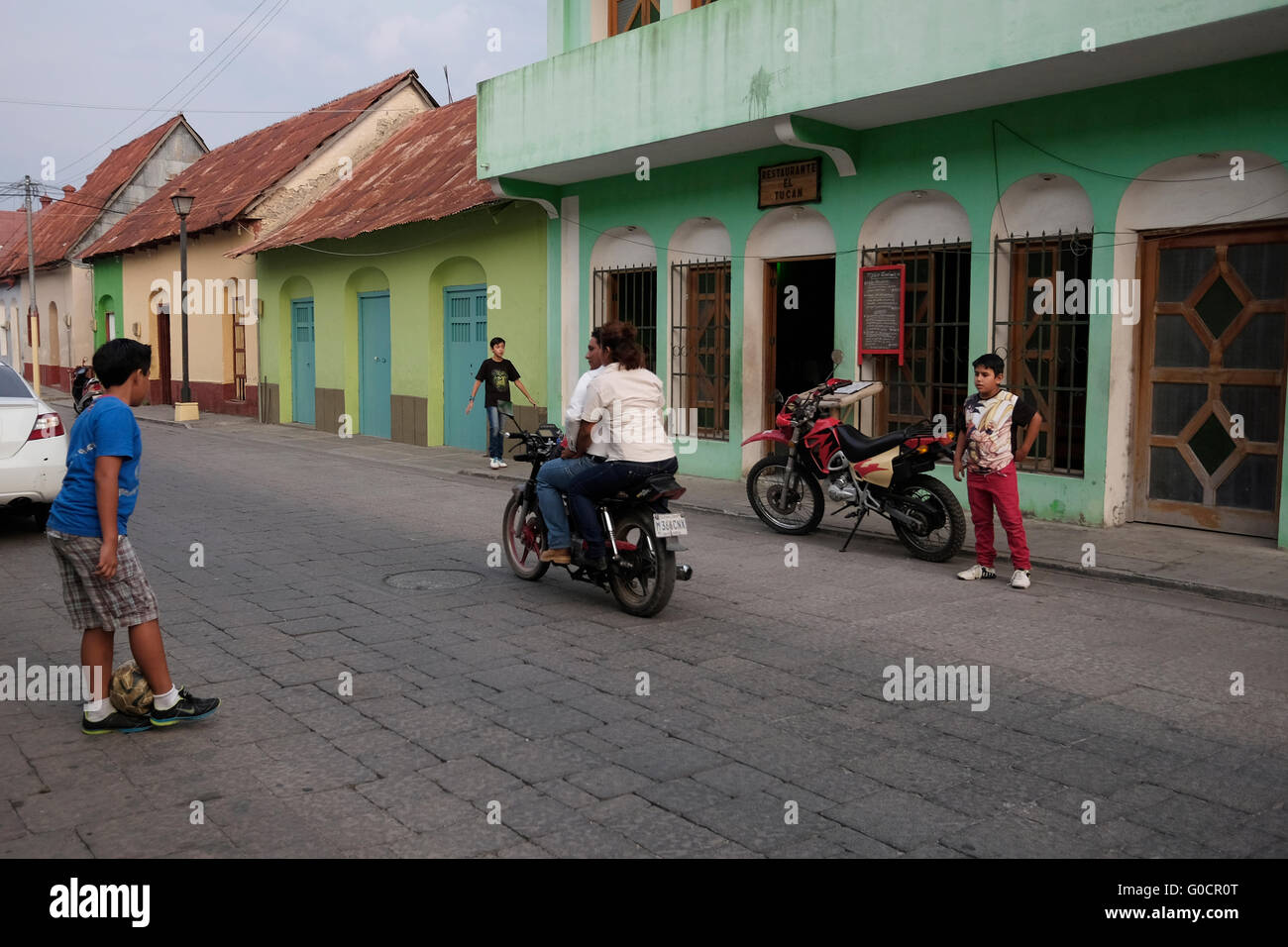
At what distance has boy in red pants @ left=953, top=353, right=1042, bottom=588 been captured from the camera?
8.12 m

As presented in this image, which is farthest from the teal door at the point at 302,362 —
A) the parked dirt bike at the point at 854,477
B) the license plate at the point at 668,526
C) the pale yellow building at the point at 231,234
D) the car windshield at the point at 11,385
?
the license plate at the point at 668,526

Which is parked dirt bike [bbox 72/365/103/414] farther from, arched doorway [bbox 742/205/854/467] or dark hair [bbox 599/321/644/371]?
dark hair [bbox 599/321/644/371]

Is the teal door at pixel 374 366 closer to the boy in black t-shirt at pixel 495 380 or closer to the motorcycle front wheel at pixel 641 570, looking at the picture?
the boy in black t-shirt at pixel 495 380

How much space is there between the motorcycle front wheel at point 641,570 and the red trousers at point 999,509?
8.23ft

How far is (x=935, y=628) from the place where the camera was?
6934 mm

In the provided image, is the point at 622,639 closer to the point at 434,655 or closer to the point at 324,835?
the point at 434,655

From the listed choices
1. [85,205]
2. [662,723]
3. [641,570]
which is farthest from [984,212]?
[85,205]

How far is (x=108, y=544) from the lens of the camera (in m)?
4.70

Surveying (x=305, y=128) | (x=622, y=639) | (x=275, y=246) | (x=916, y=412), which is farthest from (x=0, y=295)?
(x=622, y=639)

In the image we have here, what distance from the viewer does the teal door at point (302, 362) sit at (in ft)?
80.8

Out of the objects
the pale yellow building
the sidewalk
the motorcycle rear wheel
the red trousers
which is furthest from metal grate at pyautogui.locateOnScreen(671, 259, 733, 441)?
the pale yellow building

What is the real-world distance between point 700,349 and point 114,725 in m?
10.8

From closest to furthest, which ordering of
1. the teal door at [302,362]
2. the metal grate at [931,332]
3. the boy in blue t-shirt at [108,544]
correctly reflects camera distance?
the boy in blue t-shirt at [108,544]
the metal grate at [931,332]
the teal door at [302,362]

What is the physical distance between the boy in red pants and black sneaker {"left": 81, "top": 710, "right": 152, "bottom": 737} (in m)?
5.56
